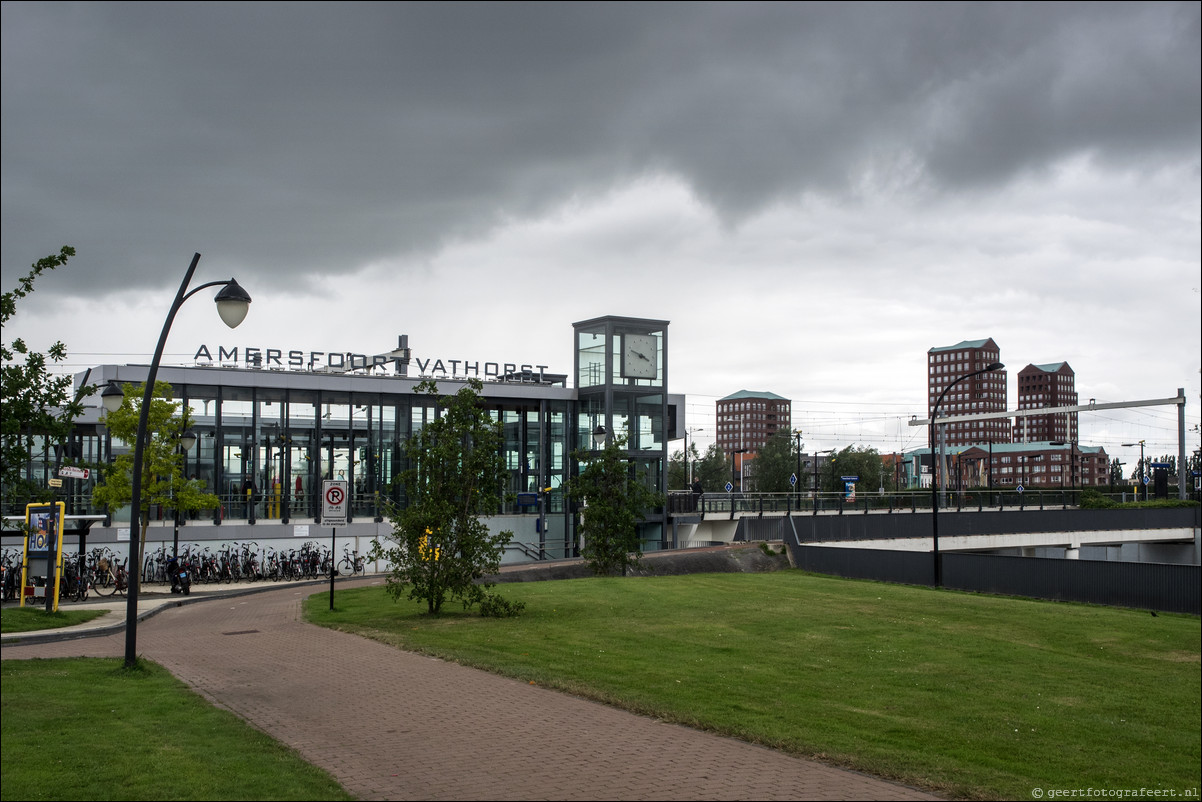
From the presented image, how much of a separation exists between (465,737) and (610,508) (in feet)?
74.6

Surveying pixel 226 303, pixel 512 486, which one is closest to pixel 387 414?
pixel 512 486

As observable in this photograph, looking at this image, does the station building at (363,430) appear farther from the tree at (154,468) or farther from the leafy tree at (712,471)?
the leafy tree at (712,471)

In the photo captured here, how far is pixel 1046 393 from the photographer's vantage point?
181 metres

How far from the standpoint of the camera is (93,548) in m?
39.1

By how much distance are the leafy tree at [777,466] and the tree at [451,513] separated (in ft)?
295

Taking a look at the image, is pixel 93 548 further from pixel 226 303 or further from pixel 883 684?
pixel 883 684

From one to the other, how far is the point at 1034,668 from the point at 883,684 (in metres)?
3.12

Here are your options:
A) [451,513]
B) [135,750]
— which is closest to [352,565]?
[451,513]

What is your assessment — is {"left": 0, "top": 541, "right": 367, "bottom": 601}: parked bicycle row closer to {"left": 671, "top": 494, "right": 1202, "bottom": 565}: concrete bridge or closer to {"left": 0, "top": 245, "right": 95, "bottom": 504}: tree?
{"left": 0, "top": 245, "right": 95, "bottom": 504}: tree

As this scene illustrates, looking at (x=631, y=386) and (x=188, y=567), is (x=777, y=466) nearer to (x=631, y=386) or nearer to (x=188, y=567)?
(x=631, y=386)

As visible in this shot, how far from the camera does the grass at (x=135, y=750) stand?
795 cm

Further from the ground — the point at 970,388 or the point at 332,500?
the point at 970,388

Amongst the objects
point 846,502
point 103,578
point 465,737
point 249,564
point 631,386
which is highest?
point 631,386

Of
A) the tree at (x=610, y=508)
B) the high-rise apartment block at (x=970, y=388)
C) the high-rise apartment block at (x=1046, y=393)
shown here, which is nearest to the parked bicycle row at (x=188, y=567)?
the tree at (x=610, y=508)
